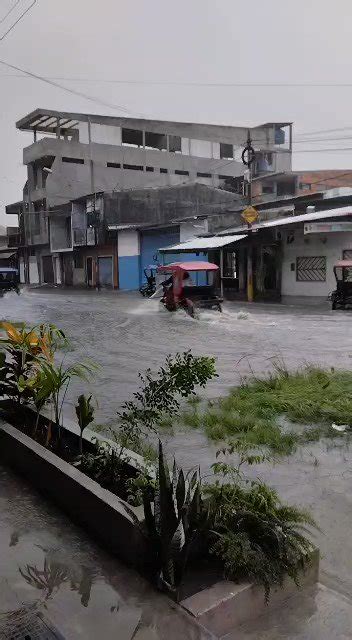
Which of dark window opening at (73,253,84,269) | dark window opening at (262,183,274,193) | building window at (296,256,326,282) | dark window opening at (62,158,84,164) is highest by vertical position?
dark window opening at (62,158,84,164)

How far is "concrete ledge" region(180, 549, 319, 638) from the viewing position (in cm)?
235

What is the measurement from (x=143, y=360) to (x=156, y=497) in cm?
687

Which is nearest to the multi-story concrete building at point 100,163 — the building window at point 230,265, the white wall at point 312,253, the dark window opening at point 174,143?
the dark window opening at point 174,143

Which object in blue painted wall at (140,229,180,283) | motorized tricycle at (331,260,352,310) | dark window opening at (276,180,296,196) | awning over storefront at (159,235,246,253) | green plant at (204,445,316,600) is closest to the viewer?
green plant at (204,445,316,600)

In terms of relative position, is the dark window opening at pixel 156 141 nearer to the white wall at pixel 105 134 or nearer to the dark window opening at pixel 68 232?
the white wall at pixel 105 134

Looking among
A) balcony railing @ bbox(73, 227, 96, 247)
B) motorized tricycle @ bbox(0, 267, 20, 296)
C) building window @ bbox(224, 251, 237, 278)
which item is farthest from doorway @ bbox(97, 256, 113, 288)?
building window @ bbox(224, 251, 237, 278)

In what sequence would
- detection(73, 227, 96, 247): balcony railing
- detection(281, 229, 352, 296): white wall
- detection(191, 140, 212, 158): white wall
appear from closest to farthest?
detection(281, 229, 352, 296): white wall, detection(73, 227, 96, 247): balcony railing, detection(191, 140, 212, 158): white wall

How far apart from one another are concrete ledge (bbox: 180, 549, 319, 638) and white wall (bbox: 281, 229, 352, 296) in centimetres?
1948

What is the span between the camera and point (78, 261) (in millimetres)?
41562

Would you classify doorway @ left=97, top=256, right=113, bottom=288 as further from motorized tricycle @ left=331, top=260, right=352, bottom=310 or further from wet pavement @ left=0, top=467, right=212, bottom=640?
wet pavement @ left=0, top=467, right=212, bottom=640

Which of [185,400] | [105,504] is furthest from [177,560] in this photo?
[185,400]

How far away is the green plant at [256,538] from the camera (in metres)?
2.52

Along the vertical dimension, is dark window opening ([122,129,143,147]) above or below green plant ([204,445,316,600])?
above

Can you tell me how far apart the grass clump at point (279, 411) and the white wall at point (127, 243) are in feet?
88.5
